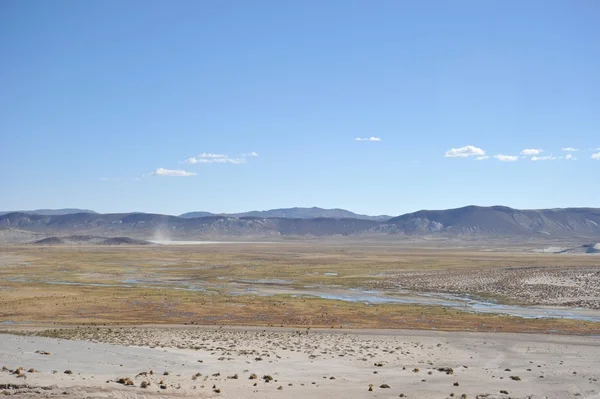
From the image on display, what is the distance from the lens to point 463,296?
60094mm

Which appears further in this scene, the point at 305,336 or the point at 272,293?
the point at 272,293

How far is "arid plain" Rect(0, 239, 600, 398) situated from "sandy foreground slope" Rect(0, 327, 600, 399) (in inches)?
3.2

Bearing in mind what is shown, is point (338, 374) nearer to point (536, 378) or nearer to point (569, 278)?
point (536, 378)

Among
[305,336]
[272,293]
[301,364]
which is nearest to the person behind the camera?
[301,364]

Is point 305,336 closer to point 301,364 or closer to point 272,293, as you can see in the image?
point 301,364

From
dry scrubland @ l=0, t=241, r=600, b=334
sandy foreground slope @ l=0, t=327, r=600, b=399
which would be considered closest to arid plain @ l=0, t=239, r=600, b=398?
sandy foreground slope @ l=0, t=327, r=600, b=399

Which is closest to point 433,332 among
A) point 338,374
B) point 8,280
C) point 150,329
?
point 338,374

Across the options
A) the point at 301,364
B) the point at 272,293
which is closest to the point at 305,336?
the point at 301,364

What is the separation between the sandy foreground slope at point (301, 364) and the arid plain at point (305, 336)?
81 mm

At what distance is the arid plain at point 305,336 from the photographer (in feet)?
67.4

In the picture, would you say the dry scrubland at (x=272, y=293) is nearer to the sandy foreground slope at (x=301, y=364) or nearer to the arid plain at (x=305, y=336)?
the arid plain at (x=305, y=336)

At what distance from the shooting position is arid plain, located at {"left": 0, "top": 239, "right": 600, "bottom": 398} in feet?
67.4

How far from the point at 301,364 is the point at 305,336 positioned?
8.72 metres

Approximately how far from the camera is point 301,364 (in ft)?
81.7
